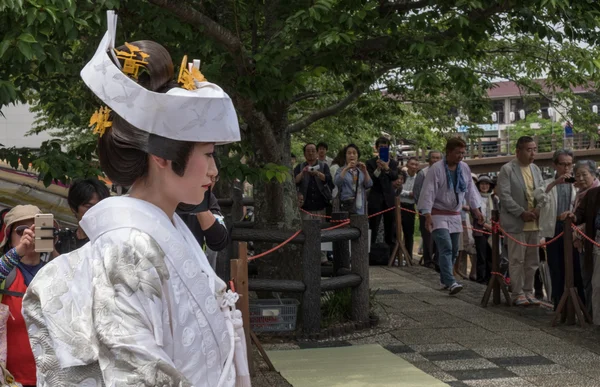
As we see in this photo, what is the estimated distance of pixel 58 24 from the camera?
6234mm

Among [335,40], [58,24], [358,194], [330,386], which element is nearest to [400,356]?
[330,386]

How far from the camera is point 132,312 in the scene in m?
1.93

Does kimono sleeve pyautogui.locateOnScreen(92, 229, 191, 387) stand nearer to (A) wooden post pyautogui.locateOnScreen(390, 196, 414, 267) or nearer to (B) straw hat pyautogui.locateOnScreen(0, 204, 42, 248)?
(B) straw hat pyautogui.locateOnScreen(0, 204, 42, 248)

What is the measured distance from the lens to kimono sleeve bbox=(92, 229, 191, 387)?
1911 millimetres

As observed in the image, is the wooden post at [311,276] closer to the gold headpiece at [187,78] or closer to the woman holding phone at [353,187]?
the woman holding phone at [353,187]

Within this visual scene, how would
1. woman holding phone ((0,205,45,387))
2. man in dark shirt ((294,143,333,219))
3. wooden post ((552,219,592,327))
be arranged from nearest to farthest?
1. woman holding phone ((0,205,45,387))
2. wooden post ((552,219,592,327))
3. man in dark shirt ((294,143,333,219))

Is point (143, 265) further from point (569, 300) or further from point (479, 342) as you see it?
point (569, 300)

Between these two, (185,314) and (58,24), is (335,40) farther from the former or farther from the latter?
(185,314)

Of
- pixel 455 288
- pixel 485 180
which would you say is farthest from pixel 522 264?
pixel 485 180

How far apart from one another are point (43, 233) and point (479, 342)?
555 cm

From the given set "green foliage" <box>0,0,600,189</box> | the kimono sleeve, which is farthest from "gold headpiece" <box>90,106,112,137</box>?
"green foliage" <box>0,0,600,189</box>

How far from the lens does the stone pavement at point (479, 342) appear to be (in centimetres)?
735

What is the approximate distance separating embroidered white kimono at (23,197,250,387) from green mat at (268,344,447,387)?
16.4 ft

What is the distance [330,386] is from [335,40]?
2.72m
